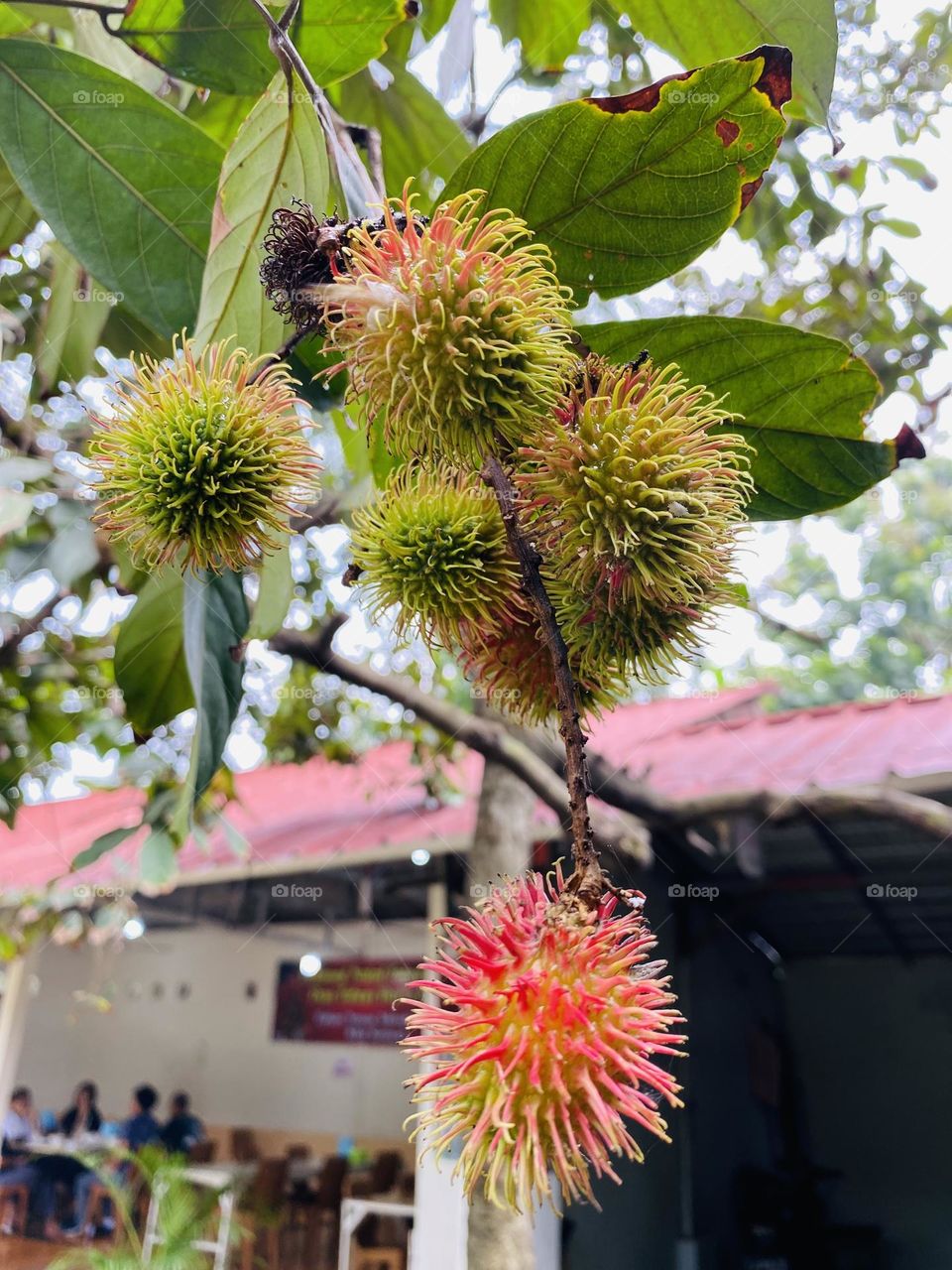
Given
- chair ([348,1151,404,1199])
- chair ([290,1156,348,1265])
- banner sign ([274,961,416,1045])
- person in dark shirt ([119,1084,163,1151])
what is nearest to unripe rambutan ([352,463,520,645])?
banner sign ([274,961,416,1045])

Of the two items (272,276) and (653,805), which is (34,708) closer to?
(653,805)

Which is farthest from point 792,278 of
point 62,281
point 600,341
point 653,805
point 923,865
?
point 600,341

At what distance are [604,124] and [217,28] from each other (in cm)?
57

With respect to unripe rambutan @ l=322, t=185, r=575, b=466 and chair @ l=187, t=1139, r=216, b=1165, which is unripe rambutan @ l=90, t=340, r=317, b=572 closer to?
unripe rambutan @ l=322, t=185, r=575, b=466

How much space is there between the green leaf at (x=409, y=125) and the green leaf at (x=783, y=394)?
0.74m

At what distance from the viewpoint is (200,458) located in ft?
2.71

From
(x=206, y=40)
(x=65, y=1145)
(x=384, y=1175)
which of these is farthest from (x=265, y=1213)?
(x=206, y=40)

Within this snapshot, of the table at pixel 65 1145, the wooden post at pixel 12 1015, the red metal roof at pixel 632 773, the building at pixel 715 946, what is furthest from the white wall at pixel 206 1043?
the red metal roof at pixel 632 773

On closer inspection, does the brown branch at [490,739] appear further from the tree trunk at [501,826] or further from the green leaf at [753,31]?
the green leaf at [753,31]

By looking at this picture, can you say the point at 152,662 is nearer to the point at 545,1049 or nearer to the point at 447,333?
the point at 447,333

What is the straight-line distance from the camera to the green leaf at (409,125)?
4.99 ft

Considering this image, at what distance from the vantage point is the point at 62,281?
1.63m

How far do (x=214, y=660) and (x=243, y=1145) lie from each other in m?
8.11

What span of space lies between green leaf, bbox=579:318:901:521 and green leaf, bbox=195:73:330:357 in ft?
0.91
